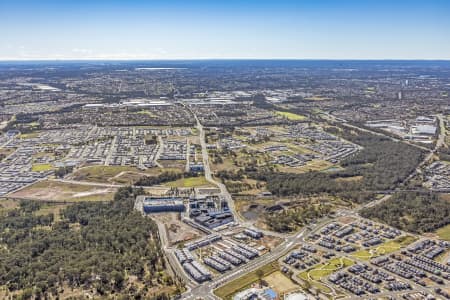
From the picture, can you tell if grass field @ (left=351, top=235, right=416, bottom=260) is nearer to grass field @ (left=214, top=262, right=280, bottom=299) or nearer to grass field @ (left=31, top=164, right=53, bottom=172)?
grass field @ (left=214, top=262, right=280, bottom=299)

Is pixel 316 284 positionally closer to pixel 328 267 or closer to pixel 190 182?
pixel 328 267

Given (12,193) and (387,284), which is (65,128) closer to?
(12,193)

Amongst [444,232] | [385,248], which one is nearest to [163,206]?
[385,248]

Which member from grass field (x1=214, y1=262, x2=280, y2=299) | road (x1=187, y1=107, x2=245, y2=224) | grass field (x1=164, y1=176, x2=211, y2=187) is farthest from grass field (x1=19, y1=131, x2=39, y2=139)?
grass field (x1=214, y1=262, x2=280, y2=299)

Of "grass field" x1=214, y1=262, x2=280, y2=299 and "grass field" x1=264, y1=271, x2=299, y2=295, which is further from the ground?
"grass field" x1=214, y1=262, x2=280, y2=299

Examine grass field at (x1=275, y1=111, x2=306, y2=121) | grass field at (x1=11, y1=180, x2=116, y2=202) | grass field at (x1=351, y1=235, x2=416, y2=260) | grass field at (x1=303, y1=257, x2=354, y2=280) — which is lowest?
grass field at (x1=11, y1=180, x2=116, y2=202)

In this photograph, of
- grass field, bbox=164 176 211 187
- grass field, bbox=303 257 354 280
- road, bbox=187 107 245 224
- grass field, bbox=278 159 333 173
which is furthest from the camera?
grass field, bbox=278 159 333 173

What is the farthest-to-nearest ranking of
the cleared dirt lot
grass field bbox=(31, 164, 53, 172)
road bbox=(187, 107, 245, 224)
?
grass field bbox=(31, 164, 53, 172) → road bbox=(187, 107, 245, 224) → the cleared dirt lot
